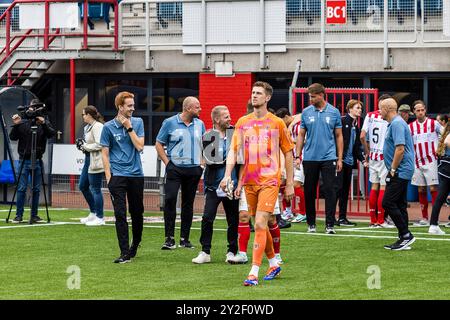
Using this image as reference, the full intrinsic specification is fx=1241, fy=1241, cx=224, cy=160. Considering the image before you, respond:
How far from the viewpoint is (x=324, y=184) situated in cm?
1811

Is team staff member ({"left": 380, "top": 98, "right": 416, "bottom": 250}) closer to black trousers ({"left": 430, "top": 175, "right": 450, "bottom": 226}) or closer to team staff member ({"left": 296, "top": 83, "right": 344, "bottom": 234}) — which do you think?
team staff member ({"left": 296, "top": 83, "right": 344, "bottom": 234})

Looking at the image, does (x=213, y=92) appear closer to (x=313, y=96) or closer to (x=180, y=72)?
(x=180, y=72)

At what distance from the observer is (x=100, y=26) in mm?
28750

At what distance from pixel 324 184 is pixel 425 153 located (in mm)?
2624

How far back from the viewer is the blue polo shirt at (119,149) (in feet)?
48.4

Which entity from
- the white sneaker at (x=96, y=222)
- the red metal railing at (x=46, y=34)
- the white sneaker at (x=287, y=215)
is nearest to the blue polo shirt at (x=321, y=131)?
the white sneaker at (x=287, y=215)

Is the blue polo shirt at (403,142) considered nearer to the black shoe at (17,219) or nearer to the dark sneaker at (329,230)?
the dark sneaker at (329,230)

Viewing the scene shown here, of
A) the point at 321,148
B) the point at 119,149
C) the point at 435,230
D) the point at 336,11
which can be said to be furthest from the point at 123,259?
the point at 336,11

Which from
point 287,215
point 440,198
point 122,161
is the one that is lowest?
point 287,215

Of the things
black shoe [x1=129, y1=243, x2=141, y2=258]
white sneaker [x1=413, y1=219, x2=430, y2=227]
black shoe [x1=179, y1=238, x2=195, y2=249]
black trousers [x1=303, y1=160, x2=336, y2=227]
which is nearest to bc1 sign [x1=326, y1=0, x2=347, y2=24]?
white sneaker [x1=413, y1=219, x2=430, y2=227]

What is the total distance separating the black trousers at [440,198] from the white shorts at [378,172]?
122 centimetres

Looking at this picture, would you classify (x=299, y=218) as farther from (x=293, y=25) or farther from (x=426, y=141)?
(x=293, y=25)

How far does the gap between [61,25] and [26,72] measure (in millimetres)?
2547
